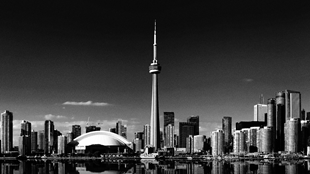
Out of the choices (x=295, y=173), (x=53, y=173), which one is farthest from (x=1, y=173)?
(x=295, y=173)

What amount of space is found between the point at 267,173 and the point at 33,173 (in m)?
70.4

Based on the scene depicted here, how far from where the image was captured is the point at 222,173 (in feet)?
429

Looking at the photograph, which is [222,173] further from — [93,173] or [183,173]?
[93,173]

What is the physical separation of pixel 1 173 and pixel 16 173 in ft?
15.1

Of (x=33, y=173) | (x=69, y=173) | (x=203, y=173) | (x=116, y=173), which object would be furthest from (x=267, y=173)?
(x=33, y=173)

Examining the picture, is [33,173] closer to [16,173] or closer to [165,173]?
[16,173]

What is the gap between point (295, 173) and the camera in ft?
441

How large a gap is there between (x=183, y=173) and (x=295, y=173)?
34.8m

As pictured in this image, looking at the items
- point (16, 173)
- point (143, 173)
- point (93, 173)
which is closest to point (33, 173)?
point (16, 173)

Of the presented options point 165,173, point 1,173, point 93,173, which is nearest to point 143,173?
point 165,173

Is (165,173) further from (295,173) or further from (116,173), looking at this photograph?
(295,173)

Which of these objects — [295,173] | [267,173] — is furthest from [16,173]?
[295,173]

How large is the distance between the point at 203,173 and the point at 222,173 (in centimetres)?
593

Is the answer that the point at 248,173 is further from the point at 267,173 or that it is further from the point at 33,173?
the point at 33,173
